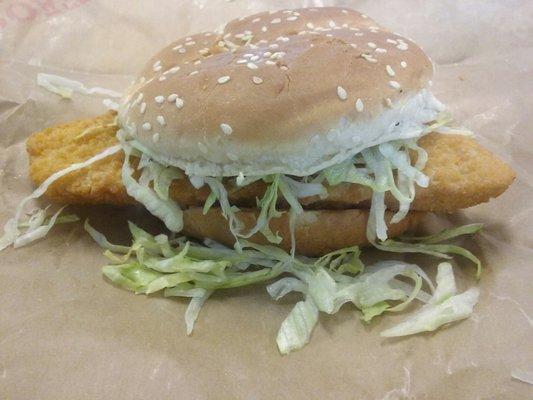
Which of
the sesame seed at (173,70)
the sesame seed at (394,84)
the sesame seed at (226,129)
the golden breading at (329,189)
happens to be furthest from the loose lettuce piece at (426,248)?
the sesame seed at (173,70)

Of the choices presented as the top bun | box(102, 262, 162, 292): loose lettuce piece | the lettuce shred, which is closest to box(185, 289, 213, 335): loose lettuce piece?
the lettuce shred

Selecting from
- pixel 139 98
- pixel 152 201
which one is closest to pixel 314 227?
pixel 152 201

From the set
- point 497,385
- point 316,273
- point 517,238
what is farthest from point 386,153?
point 497,385

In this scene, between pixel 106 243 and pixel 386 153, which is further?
pixel 106 243

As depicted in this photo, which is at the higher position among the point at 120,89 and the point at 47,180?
the point at 47,180

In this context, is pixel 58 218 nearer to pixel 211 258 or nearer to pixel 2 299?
pixel 2 299

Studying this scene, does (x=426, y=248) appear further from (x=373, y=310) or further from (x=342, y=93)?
(x=342, y=93)

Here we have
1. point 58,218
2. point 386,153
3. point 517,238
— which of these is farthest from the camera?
point 58,218
